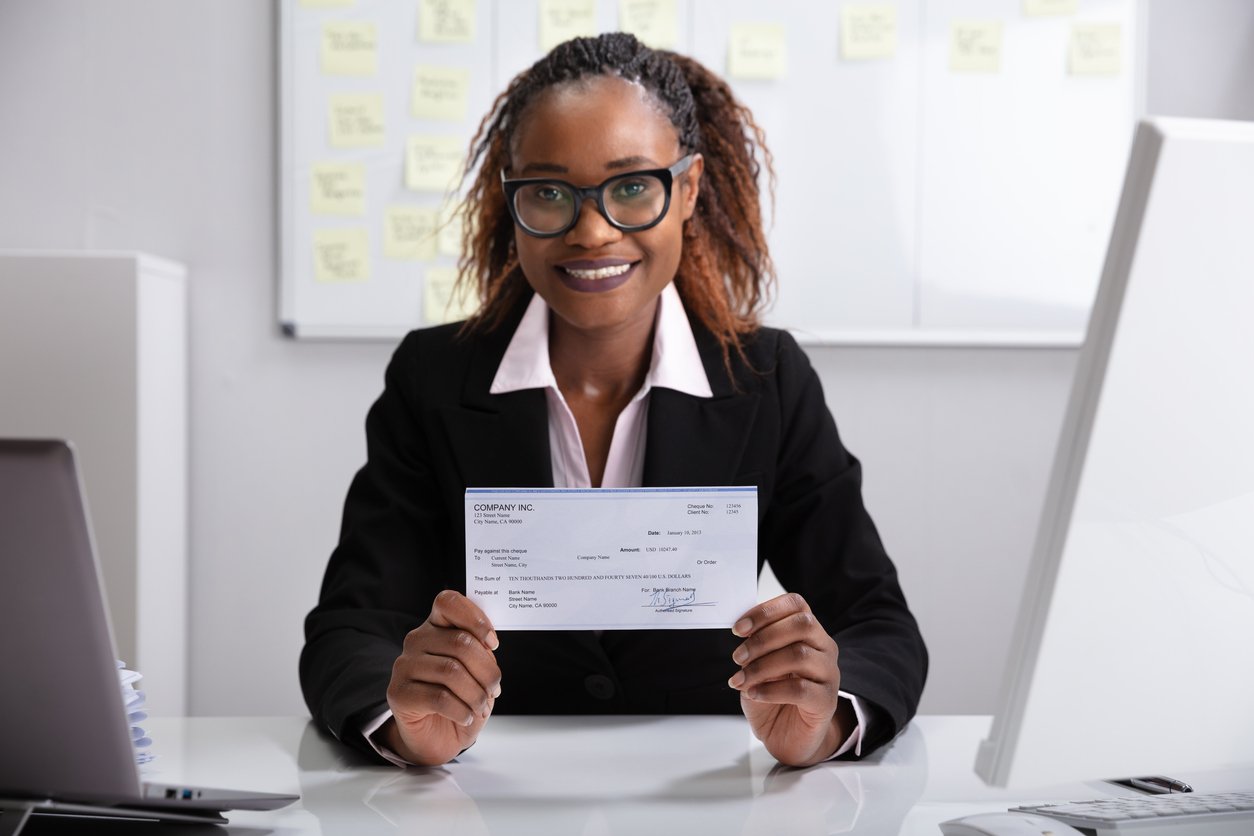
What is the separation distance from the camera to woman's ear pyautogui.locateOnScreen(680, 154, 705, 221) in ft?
4.57

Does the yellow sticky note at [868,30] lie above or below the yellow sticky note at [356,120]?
above

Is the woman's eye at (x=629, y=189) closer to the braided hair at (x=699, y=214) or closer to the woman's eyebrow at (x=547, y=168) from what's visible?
the woman's eyebrow at (x=547, y=168)

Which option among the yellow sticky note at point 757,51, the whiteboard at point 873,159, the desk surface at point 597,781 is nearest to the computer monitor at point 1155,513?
the desk surface at point 597,781

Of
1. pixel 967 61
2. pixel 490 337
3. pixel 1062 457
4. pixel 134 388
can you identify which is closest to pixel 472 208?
pixel 490 337

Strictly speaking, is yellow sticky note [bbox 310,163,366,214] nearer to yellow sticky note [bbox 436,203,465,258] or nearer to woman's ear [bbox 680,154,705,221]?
yellow sticky note [bbox 436,203,465,258]

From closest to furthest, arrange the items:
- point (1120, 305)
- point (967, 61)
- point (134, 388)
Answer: point (1120, 305) < point (134, 388) < point (967, 61)

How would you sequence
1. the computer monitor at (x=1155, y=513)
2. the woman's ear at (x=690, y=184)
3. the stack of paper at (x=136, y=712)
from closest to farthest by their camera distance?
1. the computer monitor at (x=1155, y=513)
2. the stack of paper at (x=136, y=712)
3. the woman's ear at (x=690, y=184)

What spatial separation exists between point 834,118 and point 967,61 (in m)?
0.30

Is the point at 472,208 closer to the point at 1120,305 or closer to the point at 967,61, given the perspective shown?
the point at 1120,305

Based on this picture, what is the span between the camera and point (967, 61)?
249 centimetres

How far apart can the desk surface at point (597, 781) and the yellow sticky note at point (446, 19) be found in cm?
169

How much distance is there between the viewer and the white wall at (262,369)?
2.48m

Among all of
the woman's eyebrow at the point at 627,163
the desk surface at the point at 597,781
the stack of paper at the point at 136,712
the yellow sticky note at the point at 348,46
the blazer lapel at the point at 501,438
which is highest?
the yellow sticky note at the point at 348,46

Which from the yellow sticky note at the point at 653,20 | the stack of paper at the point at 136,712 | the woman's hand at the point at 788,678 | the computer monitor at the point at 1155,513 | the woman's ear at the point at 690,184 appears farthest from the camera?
the yellow sticky note at the point at 653,20
